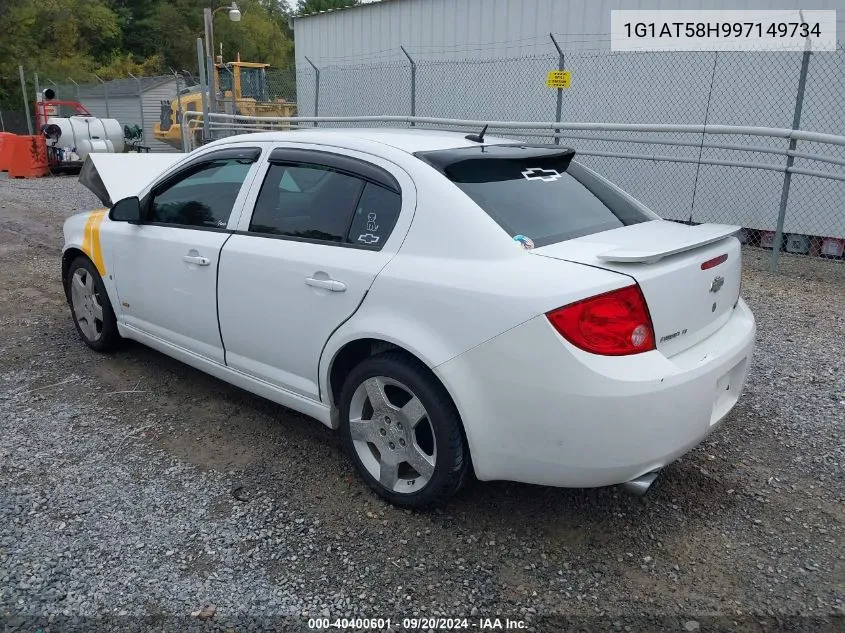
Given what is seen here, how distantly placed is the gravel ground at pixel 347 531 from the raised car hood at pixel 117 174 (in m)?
2.19

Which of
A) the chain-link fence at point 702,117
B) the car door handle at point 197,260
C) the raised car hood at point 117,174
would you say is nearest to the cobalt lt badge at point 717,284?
the car door handle at point 197,260

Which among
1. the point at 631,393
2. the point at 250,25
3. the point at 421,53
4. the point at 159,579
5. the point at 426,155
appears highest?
the point at 250,25

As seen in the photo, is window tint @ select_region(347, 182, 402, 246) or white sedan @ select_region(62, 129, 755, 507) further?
window tint @ select_region(347, 182, 402, 246)

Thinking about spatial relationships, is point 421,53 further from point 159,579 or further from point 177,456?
point 159,579

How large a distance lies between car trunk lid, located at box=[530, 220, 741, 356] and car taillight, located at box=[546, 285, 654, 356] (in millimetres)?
69

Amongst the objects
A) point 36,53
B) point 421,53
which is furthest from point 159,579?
point 36,53

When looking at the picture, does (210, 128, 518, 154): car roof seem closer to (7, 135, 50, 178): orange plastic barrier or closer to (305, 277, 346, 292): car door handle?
(305, 277, 346, 292): car door handle

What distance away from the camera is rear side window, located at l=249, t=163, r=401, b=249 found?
3150mm

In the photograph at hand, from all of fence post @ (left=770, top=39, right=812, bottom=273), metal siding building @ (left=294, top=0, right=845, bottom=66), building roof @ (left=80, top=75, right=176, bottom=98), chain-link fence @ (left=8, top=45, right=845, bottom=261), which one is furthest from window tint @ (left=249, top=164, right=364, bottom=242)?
building roof @ (left=80, top=75, right=176, bottom=98)

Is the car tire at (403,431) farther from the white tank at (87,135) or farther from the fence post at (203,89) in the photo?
the white tank at (87,135)

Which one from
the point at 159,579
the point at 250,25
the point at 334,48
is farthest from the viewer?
the point at 250,25

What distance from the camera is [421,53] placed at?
11.9m

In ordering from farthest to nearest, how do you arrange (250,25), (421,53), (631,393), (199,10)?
(250,25) < (199,10) < (421,53) < (631,393)

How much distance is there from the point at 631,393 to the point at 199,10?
199 ft
